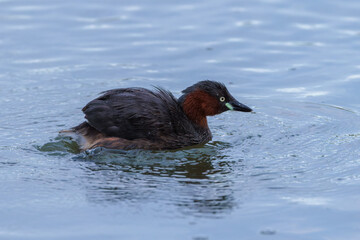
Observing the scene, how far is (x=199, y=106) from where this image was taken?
946 centimetres

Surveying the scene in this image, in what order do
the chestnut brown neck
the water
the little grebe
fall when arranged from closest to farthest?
the water < the little grebe < the chestnut brown neck

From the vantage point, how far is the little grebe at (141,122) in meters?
8.89

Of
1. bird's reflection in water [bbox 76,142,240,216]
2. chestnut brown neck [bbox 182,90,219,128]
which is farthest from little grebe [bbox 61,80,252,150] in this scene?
bird's reflection in water [bbox 76,142,240,216]

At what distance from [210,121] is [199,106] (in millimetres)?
856

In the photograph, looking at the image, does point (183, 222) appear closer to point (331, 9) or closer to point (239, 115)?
point (239, 115)

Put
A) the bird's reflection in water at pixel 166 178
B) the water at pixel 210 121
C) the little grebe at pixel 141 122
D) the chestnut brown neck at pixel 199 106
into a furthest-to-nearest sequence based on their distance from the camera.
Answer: the chestnut brown neck at pixel 199 106
the little grebe at pixel 141 122
the bird's reflection in water at pixel 166 178
the water at pixel 210 121

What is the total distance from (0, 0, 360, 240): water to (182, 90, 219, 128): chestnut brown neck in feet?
1.17

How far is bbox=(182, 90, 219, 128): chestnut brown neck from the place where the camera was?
941 centimetres

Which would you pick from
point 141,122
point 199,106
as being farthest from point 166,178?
point 199,106

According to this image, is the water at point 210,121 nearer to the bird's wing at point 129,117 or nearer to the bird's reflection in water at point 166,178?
the bird's reflection in water at point 166,178

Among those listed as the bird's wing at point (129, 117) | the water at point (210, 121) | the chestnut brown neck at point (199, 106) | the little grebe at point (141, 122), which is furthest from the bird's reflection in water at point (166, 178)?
the chestnut brown neck at point (199, 106)

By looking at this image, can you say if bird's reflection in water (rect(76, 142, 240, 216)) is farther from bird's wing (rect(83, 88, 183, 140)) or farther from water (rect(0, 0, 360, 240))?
bird's wing (rect(83, 88, 183, 140))

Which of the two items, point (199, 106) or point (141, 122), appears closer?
point (141, 122)

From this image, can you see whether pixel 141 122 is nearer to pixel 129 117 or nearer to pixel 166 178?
pixel 129 117
